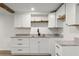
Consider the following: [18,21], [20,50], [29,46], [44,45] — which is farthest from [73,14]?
[18,21]

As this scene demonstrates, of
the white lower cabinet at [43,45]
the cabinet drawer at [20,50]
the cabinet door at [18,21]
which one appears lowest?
the cabinet drawer at [20,50]

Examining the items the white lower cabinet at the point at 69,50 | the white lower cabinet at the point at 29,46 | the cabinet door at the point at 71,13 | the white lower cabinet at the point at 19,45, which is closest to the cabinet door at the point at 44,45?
the white lower cabinet at the point at 29,46

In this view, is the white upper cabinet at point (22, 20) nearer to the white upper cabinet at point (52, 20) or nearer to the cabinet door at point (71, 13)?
the white upper cabinet at point (52, 20)

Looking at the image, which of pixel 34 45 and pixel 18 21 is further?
pixel 18 21

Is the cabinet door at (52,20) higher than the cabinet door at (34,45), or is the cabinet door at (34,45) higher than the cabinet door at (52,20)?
the cabinet door at (52,20)

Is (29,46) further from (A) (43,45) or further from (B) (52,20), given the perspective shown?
(B) (52,20)

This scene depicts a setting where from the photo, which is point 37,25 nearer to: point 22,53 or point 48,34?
point 48,34

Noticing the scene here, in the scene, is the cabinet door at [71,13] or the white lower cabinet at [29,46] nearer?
the cabinet door at [71,13]

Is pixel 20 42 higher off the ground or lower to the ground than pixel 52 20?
lower

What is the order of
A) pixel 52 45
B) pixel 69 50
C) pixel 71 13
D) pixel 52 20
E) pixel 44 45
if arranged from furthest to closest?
pixel 52 20
pixel 44 45
pixel 52 45
pixel 71 13
pixel 69 50

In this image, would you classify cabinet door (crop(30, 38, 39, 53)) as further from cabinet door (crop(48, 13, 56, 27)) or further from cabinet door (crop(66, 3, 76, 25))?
cabinet door (crop(66, 3, 76, 25))

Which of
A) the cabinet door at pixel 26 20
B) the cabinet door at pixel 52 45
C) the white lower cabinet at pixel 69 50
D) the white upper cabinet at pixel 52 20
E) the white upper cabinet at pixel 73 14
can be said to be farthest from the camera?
the cabinet door at pixel 26 20

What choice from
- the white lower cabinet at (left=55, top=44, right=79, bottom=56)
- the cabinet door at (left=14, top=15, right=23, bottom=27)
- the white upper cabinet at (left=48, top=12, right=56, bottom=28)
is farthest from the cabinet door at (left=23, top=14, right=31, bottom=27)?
the white lower cabinet at (left=55, top=44, right=79, bottom=56)

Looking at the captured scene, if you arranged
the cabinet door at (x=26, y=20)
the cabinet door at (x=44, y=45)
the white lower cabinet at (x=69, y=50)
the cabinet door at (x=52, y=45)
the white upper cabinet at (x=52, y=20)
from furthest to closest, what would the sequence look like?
the cabinet door at (x=26, y=20) → the white upper cabinet at (x=52, y=20) → the cabinet door at (x=44, y=45) → the cabinet door at (x=52, y=45) → the white lower cabinet at (x=69, y=50)
